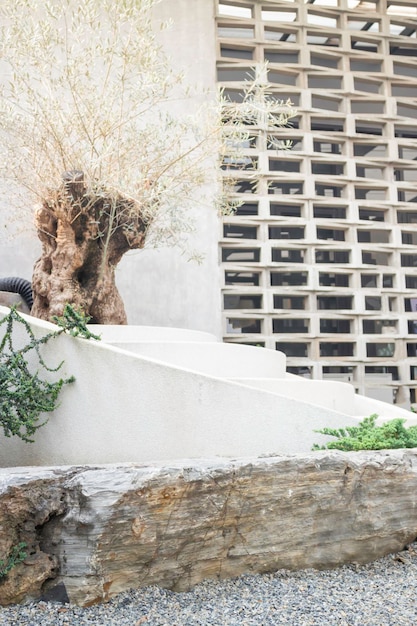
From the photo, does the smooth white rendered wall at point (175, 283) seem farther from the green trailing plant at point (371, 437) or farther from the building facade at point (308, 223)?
the green trailing plant at point (371, 437)

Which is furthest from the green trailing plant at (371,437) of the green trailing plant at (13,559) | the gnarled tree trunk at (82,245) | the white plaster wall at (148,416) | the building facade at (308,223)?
the building facade at (308,223)

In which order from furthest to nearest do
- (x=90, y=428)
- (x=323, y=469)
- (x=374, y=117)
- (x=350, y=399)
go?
(x=374, y=117) < (x=350, y=399) < (x=90, y=428) < (x=323, y=469)

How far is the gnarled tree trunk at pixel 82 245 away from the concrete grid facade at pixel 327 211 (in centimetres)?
192

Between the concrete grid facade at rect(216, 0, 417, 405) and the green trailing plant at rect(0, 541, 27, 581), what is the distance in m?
4.54

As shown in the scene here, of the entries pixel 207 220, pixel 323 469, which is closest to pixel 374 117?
pixel 207 220

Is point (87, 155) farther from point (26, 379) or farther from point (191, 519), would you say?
point (191, 519)

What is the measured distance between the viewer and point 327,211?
7.88m

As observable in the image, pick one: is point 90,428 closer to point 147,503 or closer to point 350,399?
point 147,503

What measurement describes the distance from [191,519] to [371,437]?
4.60ft

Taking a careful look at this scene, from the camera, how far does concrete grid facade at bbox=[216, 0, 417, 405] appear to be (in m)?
7.29

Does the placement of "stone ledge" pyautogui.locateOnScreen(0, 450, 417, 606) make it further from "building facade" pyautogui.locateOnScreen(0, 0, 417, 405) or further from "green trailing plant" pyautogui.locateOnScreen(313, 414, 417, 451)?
"building facade" pyautogui.locateOnScreen(0, 0, 417, 405)

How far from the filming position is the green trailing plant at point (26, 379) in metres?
3.70

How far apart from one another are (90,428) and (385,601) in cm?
188

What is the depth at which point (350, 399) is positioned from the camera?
194 inches
